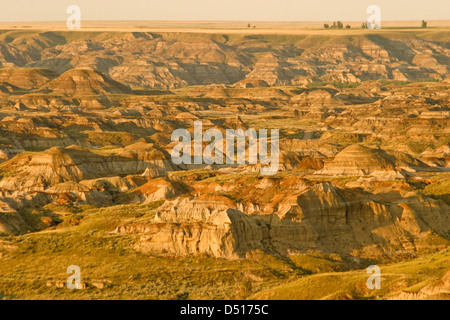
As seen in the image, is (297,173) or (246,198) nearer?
(246,198)

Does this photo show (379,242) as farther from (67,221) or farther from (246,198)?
(67,221)

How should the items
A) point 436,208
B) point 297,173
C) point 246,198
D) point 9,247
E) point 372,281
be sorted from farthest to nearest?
point 297,173 < point 246,198 < point 436,208 < point 9,247 < point 372,281

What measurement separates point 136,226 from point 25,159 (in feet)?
250

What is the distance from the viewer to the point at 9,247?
86625 mm

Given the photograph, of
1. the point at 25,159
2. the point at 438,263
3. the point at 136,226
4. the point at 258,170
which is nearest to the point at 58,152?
the point at 25,159

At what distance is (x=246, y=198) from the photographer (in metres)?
108

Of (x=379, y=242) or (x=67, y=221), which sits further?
(x=67, y=221)
